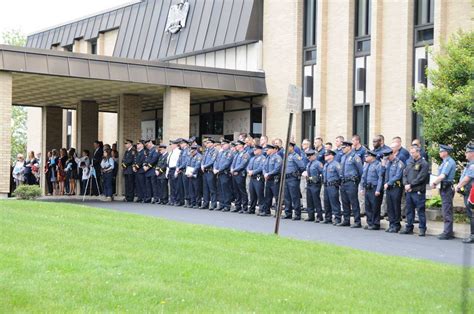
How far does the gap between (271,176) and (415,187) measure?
16.4ft

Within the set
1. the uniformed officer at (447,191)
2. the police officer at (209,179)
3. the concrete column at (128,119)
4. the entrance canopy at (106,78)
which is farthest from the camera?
the concrete column at (128,119)

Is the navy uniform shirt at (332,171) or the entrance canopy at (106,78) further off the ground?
the entrance canopy at (106,78)

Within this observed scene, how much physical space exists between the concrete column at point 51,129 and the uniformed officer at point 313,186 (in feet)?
62.6

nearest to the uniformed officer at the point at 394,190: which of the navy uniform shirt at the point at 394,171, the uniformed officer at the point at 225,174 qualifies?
the navy uniform shirt at the point at 394,171

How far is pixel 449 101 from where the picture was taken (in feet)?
58.3

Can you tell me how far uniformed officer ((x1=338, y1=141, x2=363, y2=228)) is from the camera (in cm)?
1750

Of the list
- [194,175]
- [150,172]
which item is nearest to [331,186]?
[194,175]

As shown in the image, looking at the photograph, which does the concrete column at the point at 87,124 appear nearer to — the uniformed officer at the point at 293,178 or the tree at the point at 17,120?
the uniformed officer at the point at 293,178

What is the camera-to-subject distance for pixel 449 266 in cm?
1045

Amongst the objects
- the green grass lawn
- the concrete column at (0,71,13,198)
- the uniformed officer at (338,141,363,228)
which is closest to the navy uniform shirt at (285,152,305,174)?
the uniformed officer at (338,141,363,228)

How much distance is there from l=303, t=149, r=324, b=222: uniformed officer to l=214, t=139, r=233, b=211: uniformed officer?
3.59 m

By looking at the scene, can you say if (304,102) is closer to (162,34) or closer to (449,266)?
(162,34)

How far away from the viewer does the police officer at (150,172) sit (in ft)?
82.9

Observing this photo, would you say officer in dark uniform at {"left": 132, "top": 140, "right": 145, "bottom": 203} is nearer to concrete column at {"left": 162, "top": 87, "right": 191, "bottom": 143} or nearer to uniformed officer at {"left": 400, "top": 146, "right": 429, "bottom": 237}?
concrete column at {"left": 162, "top": 87, "right": 191, "bottom": 143}
